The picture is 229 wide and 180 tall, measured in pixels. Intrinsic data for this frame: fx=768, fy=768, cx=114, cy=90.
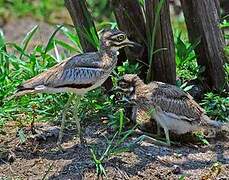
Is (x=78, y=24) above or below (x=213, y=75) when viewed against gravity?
above

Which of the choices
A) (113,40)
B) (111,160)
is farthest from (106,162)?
(113,40)

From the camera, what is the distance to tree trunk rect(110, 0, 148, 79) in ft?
20.2

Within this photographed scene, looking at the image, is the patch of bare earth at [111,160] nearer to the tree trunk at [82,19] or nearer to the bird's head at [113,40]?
the bird's head at [113,40]

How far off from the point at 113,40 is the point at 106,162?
1.00 m

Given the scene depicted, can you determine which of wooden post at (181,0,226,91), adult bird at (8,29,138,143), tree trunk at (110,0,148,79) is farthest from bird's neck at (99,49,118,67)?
wooden post at (181,0,226,91)

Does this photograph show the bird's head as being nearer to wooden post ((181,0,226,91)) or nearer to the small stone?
wooden post ((181,0,226,91))

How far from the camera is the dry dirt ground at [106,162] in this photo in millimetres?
5406

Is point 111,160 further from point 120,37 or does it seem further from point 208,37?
point 208,37

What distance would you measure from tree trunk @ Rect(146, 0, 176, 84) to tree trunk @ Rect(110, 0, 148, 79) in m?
0.14

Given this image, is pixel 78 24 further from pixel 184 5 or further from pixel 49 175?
pixel 49 175

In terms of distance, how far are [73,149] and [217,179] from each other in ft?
3.60

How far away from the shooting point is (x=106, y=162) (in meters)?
5.44

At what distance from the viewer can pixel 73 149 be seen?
571cm

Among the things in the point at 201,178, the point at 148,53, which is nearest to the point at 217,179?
the point at 201,178
